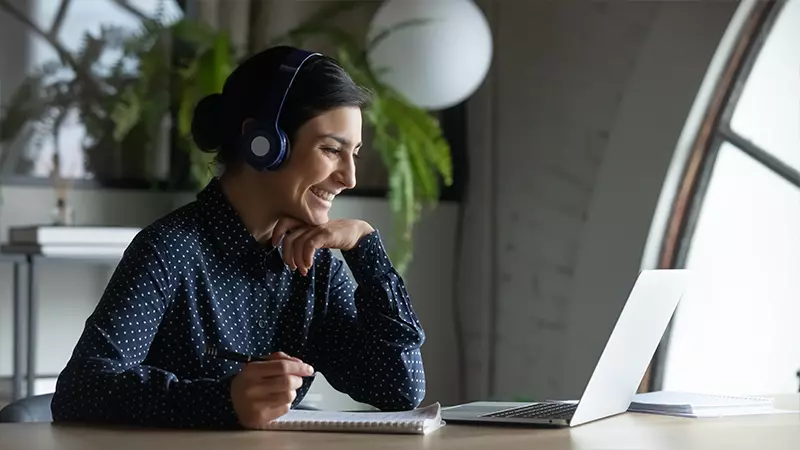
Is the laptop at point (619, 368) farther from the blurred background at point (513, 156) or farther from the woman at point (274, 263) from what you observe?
the blurred background at point (513, 156)

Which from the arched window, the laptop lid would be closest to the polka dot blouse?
the laptop lid

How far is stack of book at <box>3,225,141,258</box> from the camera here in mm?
2826

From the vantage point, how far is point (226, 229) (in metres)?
1.64

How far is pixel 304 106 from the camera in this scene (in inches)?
64.6

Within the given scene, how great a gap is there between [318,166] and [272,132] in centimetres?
10

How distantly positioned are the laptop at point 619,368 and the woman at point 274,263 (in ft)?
0.79

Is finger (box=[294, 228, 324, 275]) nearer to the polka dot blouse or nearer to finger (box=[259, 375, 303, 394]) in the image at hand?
the polka dot blouse

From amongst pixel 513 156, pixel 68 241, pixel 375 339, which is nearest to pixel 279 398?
pixel 375 339

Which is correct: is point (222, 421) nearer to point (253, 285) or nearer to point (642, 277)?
point (253, 285)

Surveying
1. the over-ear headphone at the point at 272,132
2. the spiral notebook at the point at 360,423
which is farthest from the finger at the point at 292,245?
the spiral notebook at the point at 360,423

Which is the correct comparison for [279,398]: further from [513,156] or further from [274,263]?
[513,156]

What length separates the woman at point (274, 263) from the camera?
157 centimetres

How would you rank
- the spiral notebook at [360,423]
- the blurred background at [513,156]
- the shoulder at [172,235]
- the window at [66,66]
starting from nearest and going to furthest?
the spiral notebook at [360,423]
the shoulder at [172,235]
the blurred background at [513,156]
the window at [66,66]

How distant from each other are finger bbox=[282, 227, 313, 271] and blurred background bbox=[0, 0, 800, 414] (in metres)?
1.37
